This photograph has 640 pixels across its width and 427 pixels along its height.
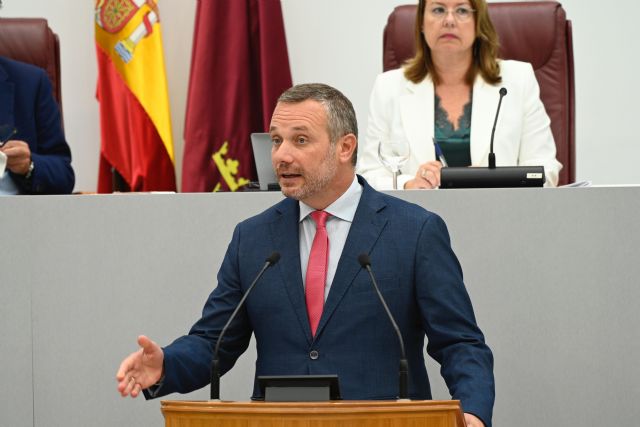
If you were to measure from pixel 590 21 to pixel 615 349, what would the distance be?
2.59 m

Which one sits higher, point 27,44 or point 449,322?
point 27,44

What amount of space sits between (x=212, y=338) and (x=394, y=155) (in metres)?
1.18

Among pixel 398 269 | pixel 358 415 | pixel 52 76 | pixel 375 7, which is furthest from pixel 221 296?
pixel 375 7

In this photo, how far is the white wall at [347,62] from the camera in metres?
4.96

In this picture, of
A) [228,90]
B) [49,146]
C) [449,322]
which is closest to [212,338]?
[449,322]

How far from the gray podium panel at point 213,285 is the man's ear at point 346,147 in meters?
0.51

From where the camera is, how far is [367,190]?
7.79 feet

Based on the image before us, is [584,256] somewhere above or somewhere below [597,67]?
below

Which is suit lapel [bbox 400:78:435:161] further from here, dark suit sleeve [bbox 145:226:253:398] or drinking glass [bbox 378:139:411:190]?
dark suit sleeve [bbox 145:226:253:398]

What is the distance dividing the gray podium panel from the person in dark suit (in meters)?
0.53

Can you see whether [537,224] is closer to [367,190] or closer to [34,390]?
[367,190]

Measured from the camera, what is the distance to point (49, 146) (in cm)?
366

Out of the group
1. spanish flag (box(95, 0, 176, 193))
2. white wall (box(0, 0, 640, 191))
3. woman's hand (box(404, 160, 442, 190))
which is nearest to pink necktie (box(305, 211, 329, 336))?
woman's hand (box(404, 160, 442, 190))

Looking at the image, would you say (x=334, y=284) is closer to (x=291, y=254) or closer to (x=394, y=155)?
(x=291, y=254)
